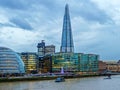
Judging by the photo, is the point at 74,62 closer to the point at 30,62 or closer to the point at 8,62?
the point at 30,62

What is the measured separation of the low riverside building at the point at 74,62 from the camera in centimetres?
18312

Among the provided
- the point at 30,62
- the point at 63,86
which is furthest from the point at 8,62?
the point at 63,86

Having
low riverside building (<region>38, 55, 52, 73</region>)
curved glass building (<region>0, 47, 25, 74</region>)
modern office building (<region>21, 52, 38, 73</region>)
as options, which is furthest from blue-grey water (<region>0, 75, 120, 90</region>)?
low riverside building (<region>38, 55, 52, 73</region>)

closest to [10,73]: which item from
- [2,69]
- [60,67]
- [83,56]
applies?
[2,69]

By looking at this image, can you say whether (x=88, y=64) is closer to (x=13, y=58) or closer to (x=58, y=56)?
(x=58, y=56)

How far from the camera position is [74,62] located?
7402 inches

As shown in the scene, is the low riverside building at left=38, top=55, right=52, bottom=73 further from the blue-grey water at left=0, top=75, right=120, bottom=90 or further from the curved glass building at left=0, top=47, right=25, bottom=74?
the blue-grey water at left=0, top=75, right=120, bottom=90

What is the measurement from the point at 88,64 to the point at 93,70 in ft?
15.4

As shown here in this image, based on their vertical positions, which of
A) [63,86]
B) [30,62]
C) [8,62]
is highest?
[30,62]

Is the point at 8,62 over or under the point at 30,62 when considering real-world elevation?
under

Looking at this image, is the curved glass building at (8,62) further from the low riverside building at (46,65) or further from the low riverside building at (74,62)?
the low riverside building at (46,65)

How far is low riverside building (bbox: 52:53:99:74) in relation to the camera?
18312cm

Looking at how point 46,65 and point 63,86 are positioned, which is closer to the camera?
point 63,86

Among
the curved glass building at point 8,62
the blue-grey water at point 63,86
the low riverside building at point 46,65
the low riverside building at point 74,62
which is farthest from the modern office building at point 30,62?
the blue-grey water at point 63,86
